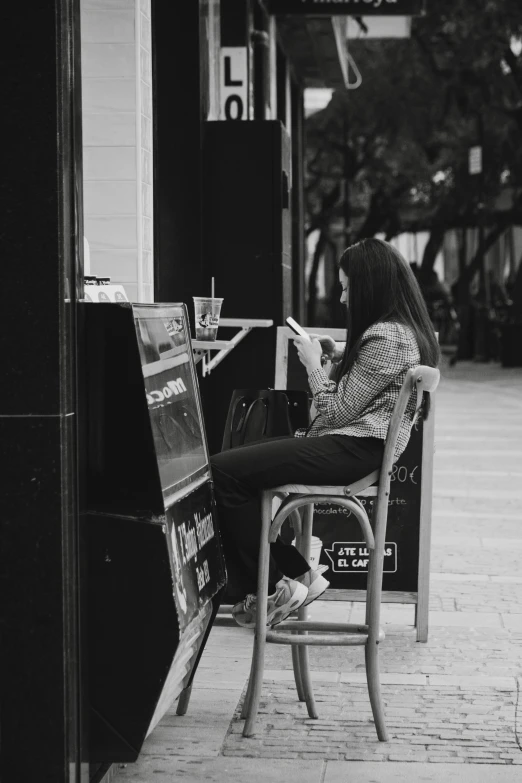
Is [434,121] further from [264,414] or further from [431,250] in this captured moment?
[264,414]

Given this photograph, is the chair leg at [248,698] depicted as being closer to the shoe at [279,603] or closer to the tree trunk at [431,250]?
the shoe at [279,603]

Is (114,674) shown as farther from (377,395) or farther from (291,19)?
(291,19)

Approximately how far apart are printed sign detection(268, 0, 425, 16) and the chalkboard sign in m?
4.42

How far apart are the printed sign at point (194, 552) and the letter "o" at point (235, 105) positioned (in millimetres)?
4724

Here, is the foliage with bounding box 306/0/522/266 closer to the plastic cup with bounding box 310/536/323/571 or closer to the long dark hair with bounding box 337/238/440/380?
the plastic cup with bounding box 310/536/323/571

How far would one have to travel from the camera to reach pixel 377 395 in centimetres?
439

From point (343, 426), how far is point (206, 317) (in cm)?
107

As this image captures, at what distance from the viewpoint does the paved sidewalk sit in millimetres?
3939

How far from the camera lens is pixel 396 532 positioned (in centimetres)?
552

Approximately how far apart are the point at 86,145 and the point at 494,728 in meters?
3.47

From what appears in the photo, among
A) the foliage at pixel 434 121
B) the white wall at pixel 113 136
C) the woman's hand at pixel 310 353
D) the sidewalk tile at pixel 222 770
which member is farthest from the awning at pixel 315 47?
the sidewalk tile at pixel 222 770

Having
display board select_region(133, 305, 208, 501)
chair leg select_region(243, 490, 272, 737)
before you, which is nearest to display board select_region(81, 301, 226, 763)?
display board select_region(133, 305, 208, 501)

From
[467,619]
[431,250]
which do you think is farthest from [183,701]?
[431,250]

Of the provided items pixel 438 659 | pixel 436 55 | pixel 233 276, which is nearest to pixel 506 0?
pixel 436 55
